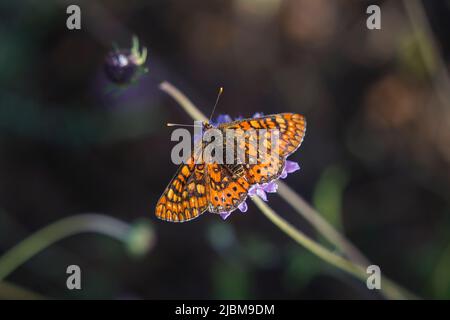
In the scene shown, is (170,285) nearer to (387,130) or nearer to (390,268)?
(390,268)

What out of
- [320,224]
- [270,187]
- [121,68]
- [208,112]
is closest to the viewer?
[270,187]

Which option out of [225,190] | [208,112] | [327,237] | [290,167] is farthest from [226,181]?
[208,112]

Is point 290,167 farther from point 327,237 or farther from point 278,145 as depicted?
point 327,237

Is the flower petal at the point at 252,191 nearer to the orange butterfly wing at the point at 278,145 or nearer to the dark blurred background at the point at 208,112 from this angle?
the orange butterfly wing at the point at 278,145

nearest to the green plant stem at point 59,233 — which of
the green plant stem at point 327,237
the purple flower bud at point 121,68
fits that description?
the green plant stem at point 327,237

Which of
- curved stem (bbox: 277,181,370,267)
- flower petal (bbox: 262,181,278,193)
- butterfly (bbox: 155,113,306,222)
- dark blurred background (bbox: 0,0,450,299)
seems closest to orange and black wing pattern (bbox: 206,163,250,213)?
butterfly (bbox: 155,113,306,222)

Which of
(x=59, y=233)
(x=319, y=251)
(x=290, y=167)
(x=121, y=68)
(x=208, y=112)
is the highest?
(x=208, y=112)

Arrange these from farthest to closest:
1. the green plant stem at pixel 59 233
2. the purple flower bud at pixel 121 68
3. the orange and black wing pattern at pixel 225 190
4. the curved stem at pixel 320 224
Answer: the green plant stem at pixel 59 233 → the curved stem at pixel 320 224 → the purple flower bud at pixel 121 68 → the orange and black wing pattern at pixel 225 190

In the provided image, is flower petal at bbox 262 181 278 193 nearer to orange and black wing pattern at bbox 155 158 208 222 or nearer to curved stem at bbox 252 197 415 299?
curved stem at bbox 252 197 415 299
